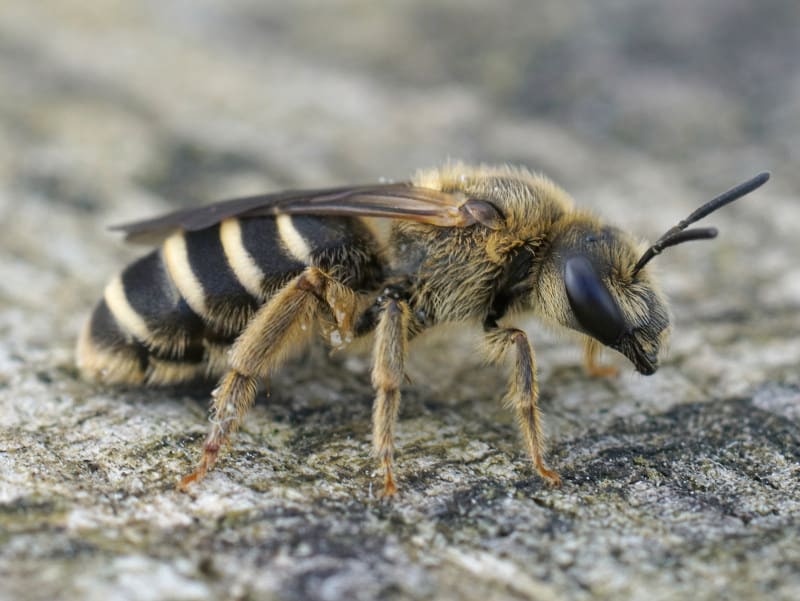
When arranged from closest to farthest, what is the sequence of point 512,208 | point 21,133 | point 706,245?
point 512,208 < point 706,245 < point 21,133

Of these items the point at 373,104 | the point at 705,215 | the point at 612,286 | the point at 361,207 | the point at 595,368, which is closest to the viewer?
the point at 705,215

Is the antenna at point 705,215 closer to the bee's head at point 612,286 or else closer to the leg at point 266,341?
the bee's head at point 612,286

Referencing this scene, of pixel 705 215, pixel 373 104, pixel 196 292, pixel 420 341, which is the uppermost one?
pixel 373 104

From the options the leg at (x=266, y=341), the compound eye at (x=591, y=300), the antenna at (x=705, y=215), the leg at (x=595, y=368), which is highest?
the antenna at (x=705, y=215)

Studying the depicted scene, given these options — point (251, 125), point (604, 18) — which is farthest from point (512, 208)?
point (604, 18)

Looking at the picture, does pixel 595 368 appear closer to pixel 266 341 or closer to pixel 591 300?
pixel 591 300

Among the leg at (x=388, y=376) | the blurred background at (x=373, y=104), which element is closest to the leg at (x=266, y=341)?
the leg at (x=388, y=376)

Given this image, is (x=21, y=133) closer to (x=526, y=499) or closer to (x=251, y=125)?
(x=251, y=125)

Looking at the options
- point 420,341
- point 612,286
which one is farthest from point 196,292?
point 612,286
